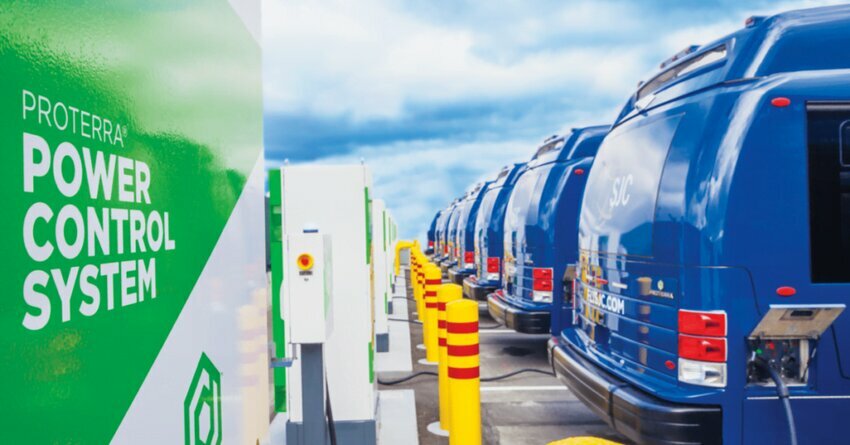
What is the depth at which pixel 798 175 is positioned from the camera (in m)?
4.07

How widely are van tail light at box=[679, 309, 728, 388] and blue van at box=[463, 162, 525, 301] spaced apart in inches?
318

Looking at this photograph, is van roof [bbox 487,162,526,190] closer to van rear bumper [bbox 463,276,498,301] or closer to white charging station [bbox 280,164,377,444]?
van rear bumper [bbox 463,276,498,301]

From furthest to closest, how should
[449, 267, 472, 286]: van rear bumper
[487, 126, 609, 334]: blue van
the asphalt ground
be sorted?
[449, 267, 472, 286]: van rear bumper, [487, 126, 609, 334]: blue van, the asphalt ground

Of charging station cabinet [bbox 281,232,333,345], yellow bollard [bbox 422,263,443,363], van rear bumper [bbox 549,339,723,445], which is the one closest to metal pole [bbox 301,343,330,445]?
charging station cabinet [bbox 281,232,333,345]

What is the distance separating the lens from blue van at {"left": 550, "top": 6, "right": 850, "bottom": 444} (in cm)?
400

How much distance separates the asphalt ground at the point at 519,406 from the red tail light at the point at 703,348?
2171 millimetres

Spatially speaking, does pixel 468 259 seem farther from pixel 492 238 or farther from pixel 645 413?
pixel 645 413

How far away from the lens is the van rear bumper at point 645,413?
160 inches

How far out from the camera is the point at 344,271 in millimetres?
5324

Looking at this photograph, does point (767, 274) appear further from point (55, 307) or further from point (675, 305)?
point (55, 307)

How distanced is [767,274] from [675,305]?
55 centimetres

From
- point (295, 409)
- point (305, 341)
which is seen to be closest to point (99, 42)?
point (305, 341)

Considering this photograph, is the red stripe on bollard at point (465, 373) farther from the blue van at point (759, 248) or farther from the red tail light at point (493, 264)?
the red tail light at point (493, 264)

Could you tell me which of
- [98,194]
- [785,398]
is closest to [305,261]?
[98,194]
